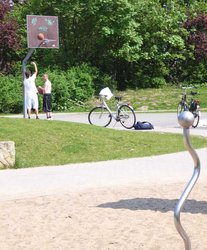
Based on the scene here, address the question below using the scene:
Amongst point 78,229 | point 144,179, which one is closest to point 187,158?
point 144,179

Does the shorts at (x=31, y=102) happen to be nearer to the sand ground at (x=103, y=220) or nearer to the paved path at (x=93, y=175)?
the paved path at (x=93, y=175)

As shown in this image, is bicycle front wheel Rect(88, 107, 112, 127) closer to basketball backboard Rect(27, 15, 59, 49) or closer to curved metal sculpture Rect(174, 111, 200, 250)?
basketball backboard Rect(27, 15, 59, 49)

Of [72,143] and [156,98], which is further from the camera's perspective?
[156,98]

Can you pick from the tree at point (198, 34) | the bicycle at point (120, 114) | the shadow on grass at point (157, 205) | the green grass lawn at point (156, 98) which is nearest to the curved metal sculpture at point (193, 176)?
the shadow on grass at point (157, 205)

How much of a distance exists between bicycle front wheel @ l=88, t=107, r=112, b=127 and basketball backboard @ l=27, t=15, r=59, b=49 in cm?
513

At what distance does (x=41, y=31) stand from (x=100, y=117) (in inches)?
237

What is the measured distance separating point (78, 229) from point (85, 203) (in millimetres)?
1172

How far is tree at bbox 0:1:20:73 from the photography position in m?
30.1

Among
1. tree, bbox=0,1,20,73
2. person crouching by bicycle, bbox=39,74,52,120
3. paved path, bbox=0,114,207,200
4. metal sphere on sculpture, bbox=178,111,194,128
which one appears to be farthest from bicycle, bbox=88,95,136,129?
tree, bbox=0,1,20,73

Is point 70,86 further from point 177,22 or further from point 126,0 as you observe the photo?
point 177,22

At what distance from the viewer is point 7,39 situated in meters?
30.4

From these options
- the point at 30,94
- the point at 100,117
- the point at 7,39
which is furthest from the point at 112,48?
the point at 100,117

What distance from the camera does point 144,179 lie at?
8.36 meters

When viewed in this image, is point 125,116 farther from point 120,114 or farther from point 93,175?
point 93,175
